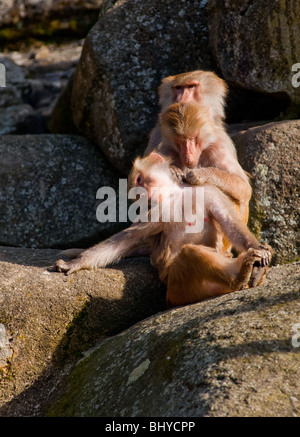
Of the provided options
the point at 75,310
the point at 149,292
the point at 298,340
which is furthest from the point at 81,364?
the point at 298,340

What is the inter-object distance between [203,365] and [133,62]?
451cm

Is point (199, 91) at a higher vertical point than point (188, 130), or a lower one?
higher

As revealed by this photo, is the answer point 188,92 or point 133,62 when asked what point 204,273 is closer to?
point 188,92

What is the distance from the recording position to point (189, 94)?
6.14m

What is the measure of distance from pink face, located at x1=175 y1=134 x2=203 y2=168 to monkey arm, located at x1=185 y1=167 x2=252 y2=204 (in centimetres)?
15

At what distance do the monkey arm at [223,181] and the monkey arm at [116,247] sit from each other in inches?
20.0

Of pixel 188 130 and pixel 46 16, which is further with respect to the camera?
pixel 46 16

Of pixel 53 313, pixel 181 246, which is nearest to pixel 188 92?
pixel 181 246

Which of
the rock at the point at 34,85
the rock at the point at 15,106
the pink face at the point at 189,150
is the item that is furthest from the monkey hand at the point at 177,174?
the rock at the point at 15,106

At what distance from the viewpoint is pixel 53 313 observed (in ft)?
15.5

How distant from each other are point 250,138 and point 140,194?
1694 mm

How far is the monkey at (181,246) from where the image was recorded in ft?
15.3

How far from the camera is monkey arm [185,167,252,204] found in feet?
17.1

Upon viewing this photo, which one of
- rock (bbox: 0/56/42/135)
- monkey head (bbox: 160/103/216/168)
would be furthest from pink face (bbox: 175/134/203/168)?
rock (bbox: 0/56/42/135)
